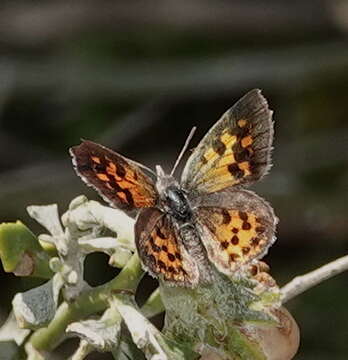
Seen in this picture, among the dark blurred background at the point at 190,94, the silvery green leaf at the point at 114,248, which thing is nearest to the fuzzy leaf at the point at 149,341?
the silvery green leaf at the point at 114,248

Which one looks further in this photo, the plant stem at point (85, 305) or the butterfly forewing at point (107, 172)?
the plant stem at point (85, 305)

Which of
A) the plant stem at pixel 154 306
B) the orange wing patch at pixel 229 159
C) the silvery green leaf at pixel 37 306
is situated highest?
the orange wing patch at pixel 229 159

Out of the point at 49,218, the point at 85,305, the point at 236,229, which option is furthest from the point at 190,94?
the point at 236,229

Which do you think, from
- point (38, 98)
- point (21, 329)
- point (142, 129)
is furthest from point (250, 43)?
point (21, 329)

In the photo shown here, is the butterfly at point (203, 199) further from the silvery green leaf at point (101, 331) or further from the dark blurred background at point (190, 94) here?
the dark blurred background at point (190, 94)

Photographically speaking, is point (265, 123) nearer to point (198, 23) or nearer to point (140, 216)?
point (140, 216)

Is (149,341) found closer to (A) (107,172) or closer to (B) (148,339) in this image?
(B) (148,339)

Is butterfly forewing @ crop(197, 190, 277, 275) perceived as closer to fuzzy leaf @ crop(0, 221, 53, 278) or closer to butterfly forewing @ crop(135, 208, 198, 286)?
butterfly forewing @ crop(135, 208, 198, 286)
